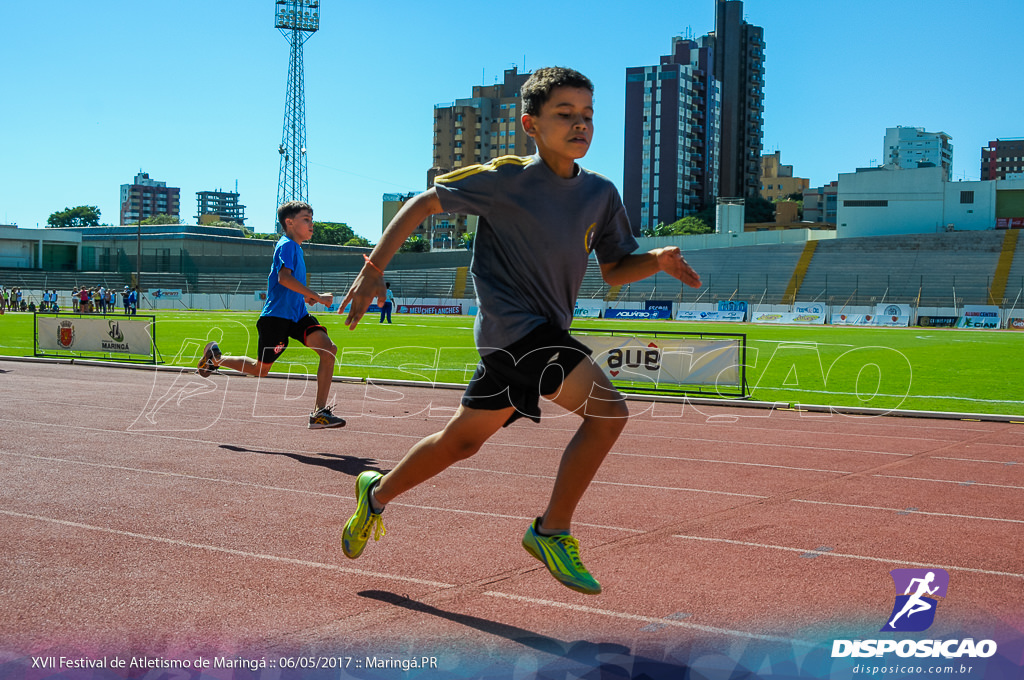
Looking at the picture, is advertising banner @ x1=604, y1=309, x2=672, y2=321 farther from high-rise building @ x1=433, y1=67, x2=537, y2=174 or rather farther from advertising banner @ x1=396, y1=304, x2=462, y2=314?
high-rise building @ x1=433, y1=67, x2=537, y2=174

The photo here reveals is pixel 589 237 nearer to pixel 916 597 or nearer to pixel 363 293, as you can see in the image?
pixel 363 293

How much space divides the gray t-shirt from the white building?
84.3 m

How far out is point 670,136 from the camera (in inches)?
5576

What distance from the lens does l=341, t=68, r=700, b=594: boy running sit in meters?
3.80

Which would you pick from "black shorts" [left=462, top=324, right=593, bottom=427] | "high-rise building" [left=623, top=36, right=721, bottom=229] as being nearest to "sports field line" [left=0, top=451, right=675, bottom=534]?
"black shorts" [left=462, top=324, right=593, bottom=427]

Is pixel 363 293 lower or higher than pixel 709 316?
lower

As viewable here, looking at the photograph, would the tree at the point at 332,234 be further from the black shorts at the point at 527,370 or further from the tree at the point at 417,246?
the black shorts at the point at 527,370

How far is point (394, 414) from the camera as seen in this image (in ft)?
37.9

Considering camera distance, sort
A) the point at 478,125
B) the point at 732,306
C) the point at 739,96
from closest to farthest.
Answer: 1. the point at 732,306
2. the point at 739,96
3. the point at 478,125

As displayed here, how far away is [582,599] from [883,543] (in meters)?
2.08

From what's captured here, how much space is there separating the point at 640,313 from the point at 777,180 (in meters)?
124

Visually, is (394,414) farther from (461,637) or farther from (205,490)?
(461,637)

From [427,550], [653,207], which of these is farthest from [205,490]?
[653,207]

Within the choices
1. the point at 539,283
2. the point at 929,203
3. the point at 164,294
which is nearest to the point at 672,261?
the point at 539,283
